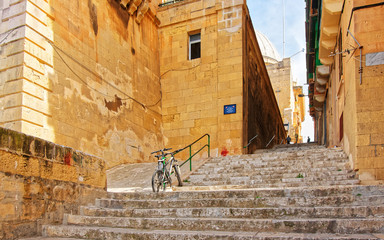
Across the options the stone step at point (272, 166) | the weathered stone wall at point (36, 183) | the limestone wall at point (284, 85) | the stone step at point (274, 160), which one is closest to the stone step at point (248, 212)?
the weathered stone wall at point (36, 183)

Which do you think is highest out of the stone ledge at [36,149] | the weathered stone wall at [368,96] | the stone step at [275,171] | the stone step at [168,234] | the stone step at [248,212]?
the weathered stone wall at [368,96]

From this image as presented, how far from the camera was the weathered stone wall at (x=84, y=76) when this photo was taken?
9.25 m

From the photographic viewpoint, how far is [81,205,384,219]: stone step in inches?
173

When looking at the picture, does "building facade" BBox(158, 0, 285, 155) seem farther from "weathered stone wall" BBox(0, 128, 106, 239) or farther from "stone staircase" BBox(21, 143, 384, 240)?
"weathered stone wall" BBox(0, 128, 106, 239)

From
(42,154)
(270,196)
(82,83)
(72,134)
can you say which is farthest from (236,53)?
(42,154)

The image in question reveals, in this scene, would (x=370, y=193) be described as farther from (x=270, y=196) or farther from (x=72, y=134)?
(x=72, y=134)

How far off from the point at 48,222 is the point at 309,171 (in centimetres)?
552

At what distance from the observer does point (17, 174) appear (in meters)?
4.39

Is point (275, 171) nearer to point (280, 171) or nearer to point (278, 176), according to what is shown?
point (280, 171)

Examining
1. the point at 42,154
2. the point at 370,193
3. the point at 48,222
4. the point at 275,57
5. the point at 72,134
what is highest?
the point at 275,57

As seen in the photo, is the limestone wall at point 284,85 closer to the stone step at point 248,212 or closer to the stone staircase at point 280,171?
the stone staircase at point 280,171

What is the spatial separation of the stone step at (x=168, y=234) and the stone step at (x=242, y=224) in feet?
0.49

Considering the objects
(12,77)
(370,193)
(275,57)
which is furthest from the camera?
(275,57)

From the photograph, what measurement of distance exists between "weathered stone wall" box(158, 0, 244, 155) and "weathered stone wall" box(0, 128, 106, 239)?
8.73 m
